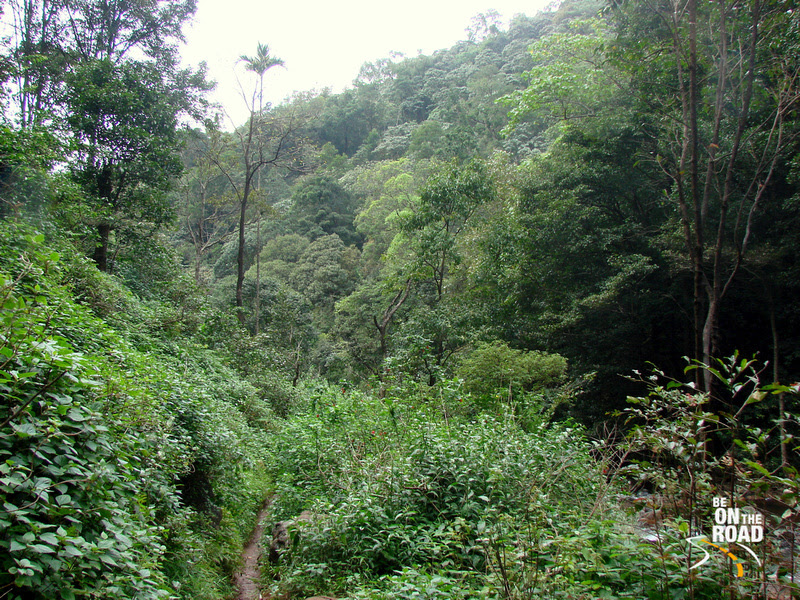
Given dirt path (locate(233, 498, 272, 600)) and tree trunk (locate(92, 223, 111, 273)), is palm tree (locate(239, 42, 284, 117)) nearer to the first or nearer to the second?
tree trunk (locate(92, 223, 111, 273))

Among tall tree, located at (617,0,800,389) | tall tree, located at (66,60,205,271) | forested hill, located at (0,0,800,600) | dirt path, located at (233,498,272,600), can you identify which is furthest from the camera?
tall tree, located at (66,60,205,271)

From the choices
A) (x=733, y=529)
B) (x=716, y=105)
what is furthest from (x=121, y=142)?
(x=733, y=529)

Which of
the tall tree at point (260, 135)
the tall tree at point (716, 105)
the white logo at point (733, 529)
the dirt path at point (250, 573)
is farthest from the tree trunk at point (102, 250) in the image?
the white logo at point (733, 529)

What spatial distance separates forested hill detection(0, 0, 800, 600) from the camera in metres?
2.49

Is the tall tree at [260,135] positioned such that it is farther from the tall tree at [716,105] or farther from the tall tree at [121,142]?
the tall tree at [716,105]

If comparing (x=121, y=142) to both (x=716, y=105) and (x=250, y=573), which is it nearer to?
(x=250, y=573)

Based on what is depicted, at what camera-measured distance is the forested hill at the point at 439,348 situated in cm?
249

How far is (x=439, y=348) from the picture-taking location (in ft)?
45.1

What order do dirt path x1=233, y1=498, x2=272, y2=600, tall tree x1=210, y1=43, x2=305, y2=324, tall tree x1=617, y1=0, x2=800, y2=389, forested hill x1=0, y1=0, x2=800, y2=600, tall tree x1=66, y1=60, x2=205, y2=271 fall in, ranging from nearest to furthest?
forested hill x1=0, y1=0, x2=800, y2=600
dirt path x1=233, y1=498, x2=272, y2=600
tall tree x1=617, y1=0, x2=800, y2=389
tall tree x1=66, y1=60, x2=205, y2=271
tall tree x1=210, y1=43, x2=305, y2=324

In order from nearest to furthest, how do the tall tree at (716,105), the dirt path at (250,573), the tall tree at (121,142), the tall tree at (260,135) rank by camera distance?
1. the dirt path at (250,573)
2. the tall tree at (716,105)
3. the tall tree at (121,142)
4. the tall tree at (260,135)

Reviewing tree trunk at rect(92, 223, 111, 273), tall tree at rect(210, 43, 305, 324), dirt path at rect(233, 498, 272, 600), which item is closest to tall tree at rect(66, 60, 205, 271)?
tree trunk at rect(92, 223, 111, 273)

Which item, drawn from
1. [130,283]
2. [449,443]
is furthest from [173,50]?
[449,443]

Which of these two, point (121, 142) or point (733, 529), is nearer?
point (733, 529)

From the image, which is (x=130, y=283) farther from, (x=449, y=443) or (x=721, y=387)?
(x=721, y=387)
